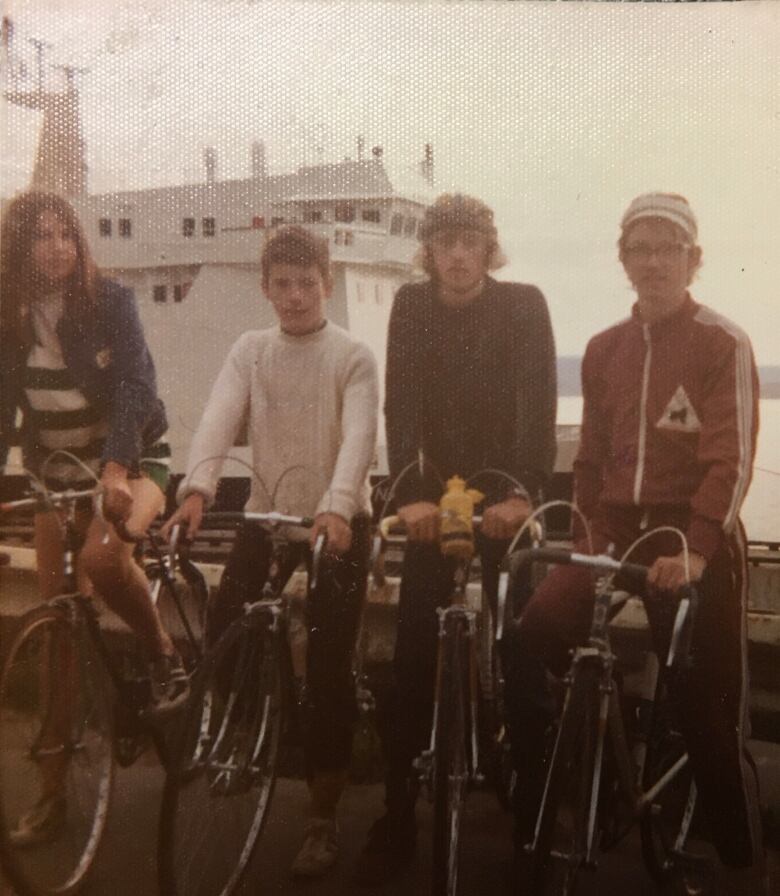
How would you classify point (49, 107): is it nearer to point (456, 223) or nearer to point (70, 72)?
point (70, 72)

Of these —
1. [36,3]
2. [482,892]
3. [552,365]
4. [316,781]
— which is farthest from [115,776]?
[36,3]

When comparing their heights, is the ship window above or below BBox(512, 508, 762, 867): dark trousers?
above

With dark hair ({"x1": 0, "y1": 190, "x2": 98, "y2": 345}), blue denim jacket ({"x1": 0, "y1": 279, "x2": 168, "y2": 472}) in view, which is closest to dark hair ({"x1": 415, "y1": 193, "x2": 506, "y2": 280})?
blue denim jacket ({"x1": 0, "y1": 279, "x2": 168, "y2": 472})

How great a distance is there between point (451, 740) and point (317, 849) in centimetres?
50

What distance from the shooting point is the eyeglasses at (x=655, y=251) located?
252 centimetres

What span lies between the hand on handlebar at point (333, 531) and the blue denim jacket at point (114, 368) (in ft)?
1.58

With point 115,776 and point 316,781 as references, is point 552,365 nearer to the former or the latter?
point 316,781

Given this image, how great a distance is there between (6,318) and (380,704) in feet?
4.60

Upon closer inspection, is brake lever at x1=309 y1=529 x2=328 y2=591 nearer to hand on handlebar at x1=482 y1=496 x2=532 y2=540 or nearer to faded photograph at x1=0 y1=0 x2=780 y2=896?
faded photograph at x1=0 y1=0 x2=780 y2=896

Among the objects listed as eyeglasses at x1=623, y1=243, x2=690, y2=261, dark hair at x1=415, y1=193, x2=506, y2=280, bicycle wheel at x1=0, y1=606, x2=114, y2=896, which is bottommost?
bicycle wheel at x1=0, y1=606, x2=114, y2=896

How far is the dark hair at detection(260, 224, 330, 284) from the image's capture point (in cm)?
260

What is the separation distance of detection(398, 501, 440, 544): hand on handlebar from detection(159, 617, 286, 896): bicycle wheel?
426mm

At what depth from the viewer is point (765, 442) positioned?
97.0 inches

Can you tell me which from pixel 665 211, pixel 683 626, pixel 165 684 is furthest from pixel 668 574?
pixel 165 684
